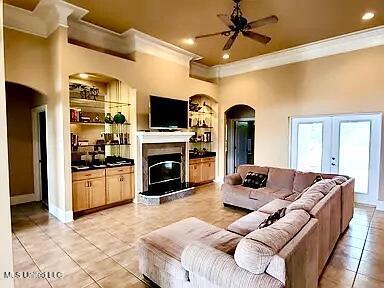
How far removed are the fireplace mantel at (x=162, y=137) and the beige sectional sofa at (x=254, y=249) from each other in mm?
2920

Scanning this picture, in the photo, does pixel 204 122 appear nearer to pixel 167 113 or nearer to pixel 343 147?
pixel 167 113

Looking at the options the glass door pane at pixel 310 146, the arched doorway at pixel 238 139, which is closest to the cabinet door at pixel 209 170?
the arched doorway at pixel 238 139

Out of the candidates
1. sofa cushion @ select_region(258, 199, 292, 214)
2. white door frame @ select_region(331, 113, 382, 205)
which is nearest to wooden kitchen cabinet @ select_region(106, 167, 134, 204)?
sofa cushion @ select_region(258, 199, 292, 214)

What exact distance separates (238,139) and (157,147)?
3.68 meters

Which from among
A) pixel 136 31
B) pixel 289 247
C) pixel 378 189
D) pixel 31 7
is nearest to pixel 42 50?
pixel 31 7

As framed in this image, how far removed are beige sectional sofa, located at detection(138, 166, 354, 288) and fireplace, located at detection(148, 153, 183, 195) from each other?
3.01m

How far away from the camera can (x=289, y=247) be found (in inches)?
67.1

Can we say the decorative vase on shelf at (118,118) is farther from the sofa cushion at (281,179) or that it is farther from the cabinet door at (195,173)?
the sofa cushion at (281,179)

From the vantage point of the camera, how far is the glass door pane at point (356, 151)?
5.40 metres

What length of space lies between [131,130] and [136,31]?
2132 mm

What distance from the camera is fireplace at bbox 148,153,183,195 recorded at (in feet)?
19.3

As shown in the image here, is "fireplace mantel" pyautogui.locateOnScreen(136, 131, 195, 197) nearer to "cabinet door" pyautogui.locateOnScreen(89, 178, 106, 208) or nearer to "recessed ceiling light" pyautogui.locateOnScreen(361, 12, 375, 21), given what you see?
"cabinet door" pyautogui.locateOnScreen(89, 178, 106, 208)

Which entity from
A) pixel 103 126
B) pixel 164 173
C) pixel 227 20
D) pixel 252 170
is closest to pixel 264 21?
pixel 227 20

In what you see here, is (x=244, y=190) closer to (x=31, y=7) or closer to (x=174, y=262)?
(x=174, y=262)
